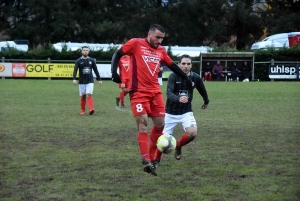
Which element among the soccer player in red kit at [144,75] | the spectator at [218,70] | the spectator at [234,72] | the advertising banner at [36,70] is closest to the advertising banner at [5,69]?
the advertising banner at [36,70]

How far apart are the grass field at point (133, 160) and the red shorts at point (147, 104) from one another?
771 mm

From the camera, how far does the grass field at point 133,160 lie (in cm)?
612

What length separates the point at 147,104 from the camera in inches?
290

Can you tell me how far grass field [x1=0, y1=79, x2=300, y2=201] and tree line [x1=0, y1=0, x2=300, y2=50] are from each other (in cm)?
3778

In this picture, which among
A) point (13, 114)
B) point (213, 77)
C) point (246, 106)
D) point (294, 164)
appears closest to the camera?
point (294, 164)

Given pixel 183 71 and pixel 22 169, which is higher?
pixel 183 71

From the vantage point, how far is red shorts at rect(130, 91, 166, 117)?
23.9 feet

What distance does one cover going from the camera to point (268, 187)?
631cm

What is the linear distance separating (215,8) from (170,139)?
1971 inches

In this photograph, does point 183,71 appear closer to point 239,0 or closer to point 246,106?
point 246,106

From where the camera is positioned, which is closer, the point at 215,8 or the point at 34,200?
the point at 34,200

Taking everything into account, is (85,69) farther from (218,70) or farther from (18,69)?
(218,70)

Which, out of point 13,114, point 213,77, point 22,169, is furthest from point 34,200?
point 213,77

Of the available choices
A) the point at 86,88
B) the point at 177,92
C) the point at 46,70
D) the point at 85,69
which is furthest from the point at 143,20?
the point at 177,92
